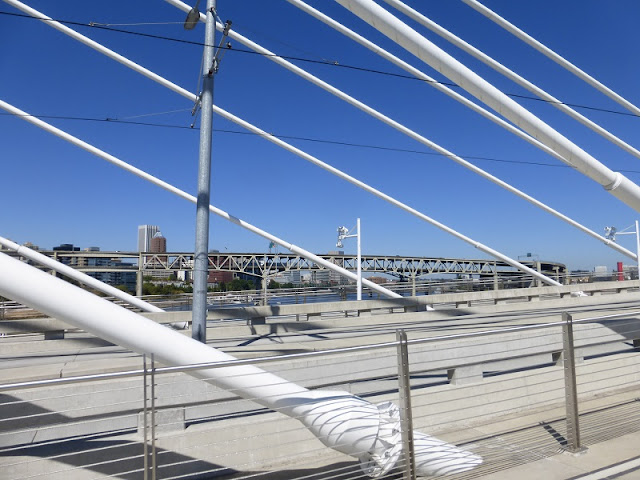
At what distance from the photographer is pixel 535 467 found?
4.41 meters

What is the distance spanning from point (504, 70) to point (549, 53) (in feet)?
5.60

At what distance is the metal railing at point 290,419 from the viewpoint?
14.8ft

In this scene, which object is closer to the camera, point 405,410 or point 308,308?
point 405,410

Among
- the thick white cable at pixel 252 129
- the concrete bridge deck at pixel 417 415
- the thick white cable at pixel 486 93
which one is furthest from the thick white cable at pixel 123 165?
the thick white cable at pixel 486 93

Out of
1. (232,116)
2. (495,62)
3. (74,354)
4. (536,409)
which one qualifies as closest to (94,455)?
(74,354)

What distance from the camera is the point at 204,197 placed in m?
8.20

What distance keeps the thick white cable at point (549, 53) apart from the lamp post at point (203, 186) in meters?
6.50

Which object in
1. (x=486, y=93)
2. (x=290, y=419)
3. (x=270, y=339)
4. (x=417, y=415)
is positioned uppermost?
(x=486, y=93)

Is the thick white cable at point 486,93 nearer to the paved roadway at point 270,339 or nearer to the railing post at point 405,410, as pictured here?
the paved roadway at point 270,339

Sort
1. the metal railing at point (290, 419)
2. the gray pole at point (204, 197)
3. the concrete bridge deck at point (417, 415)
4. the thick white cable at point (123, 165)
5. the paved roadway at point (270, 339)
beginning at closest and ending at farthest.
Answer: the metal railing at point (290, 419) → the concrete bridge deck at point (417, 415) → the paved roadway at point (270, 339) → the gray pole at point (204, 197) → the thick white cable at point (123, 165)

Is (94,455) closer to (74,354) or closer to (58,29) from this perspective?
(74,354)

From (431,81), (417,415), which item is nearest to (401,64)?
(431,81)

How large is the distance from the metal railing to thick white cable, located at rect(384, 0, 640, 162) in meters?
7.38

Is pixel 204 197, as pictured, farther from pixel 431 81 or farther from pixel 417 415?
pixel 431 81
